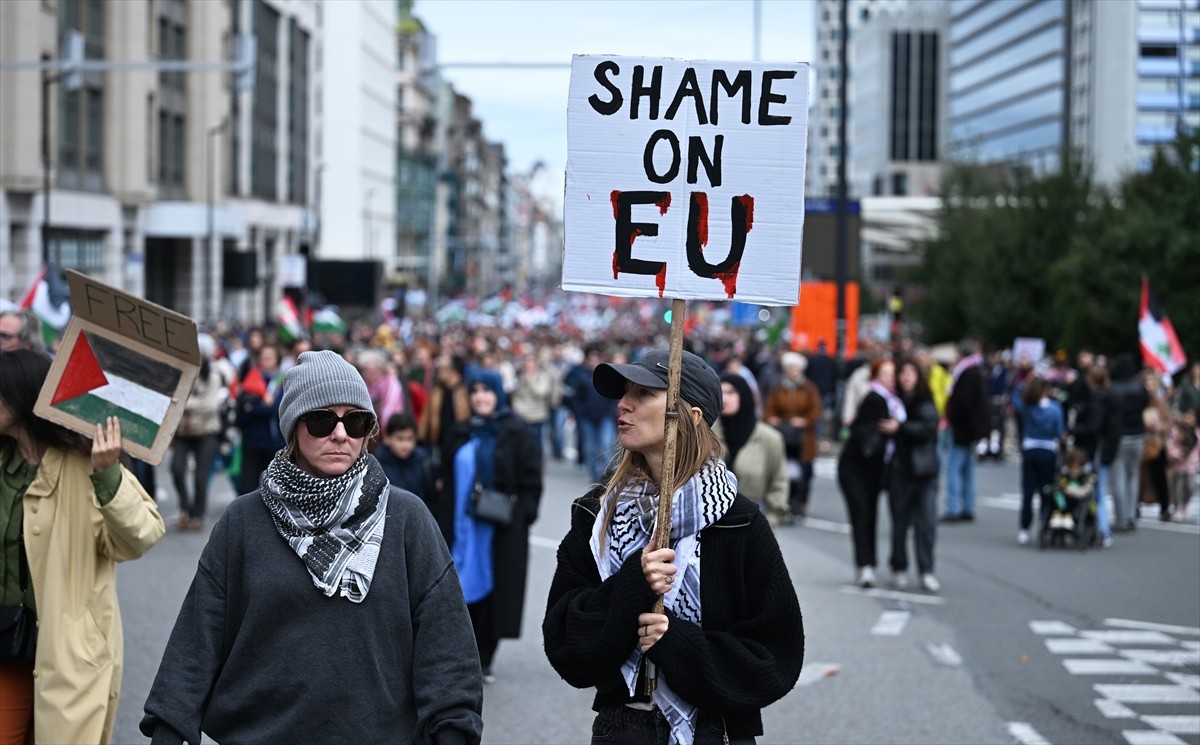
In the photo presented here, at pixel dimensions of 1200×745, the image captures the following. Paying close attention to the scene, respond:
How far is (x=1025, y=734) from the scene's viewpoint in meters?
8.43

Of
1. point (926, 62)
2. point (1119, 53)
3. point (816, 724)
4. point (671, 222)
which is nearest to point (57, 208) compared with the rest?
point (816, 724)

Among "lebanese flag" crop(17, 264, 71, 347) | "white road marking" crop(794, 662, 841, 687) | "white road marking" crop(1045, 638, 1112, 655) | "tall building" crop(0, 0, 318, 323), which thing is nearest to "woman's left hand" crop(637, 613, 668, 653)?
"white road marking" crop(794, 662, 841, 687)

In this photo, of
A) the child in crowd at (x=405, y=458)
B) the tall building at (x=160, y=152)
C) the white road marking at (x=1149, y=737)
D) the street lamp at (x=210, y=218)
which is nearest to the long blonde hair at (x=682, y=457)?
the white road marking at (x=1149, y=737)

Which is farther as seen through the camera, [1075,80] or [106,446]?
[1075,80]

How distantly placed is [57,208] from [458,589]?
35.6 metres

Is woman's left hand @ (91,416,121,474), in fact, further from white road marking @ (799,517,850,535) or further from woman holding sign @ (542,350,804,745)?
white road marking @ (799,517,850,535)

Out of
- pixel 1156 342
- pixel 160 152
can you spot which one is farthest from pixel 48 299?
pixel 160 152

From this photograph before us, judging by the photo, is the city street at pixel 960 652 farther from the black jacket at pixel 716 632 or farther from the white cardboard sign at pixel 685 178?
the white cardboard sign at pixel 685 178

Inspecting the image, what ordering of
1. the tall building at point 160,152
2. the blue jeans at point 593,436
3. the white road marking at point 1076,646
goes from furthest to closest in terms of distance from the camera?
the tall building at point 160,152 → the blue jeans at point 593,436 → the white road marking at point 1076,646

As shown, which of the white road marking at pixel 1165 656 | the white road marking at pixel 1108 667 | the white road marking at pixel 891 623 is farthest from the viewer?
the white road marking at pixel 891 623

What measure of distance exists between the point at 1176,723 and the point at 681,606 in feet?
17.4

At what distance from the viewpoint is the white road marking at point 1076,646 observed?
10789mm

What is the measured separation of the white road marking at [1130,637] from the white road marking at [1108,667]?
0.76 metres

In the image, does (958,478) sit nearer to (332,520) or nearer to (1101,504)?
(1101,504)
